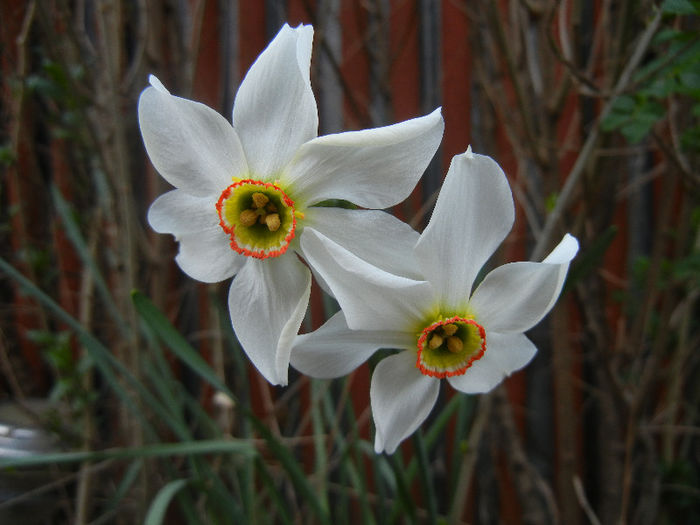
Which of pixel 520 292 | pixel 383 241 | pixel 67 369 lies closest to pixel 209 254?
pixel 383 241

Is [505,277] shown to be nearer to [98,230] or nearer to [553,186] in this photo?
[553,186]

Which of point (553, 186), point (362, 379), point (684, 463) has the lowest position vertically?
point (684, 463)

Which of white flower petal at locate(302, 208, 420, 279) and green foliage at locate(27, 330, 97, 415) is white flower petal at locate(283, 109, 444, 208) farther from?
green foliage at locate(27, 330, 97, 415)

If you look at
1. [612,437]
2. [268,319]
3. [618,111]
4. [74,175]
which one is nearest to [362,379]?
[612,437]

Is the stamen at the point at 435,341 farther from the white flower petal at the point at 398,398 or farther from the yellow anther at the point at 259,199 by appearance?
the yellow anther at the point at 259,199

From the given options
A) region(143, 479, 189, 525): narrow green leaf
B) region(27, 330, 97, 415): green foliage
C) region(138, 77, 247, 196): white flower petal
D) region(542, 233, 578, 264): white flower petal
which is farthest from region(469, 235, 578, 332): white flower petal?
region(27, 330, 97, 415): green foliage

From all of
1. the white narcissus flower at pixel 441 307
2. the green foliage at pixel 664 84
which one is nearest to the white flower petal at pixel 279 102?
the white narcissus flower at pixel 441 307
